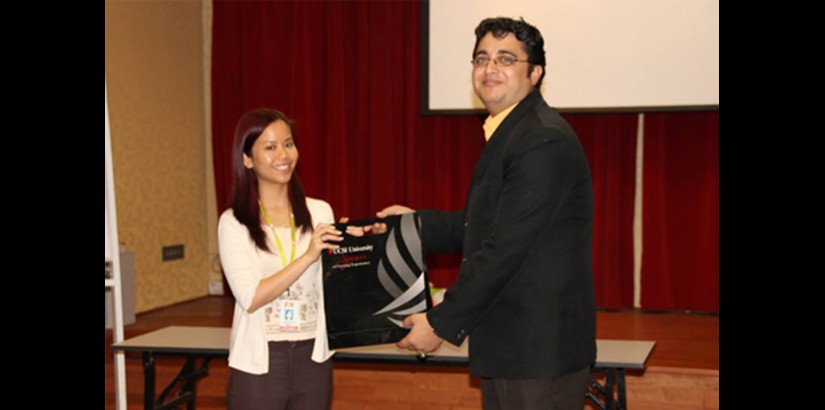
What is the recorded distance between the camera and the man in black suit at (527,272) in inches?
79.9

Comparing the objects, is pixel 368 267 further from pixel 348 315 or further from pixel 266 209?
pixel 266 209

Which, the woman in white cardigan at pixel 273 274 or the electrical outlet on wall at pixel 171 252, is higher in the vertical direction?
the woman in white cardigan at pixel 273 274

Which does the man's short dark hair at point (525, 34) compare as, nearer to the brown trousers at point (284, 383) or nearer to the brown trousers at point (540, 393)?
the brown trousers at point (540, 393)

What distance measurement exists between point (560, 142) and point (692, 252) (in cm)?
445

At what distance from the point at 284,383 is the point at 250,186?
61 cm

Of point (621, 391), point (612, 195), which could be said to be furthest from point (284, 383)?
point (612, 195)

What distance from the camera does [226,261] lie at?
8.21ft

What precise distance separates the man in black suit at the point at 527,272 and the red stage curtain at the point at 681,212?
13.8 feet

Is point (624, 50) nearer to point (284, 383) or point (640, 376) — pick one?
point (640, 376)

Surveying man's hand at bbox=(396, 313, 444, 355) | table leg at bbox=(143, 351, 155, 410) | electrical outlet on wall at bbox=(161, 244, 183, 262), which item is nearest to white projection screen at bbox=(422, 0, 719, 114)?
electrical outlet on wall at bbox=(161, 244, 183, 262)

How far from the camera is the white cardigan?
7.92 ft

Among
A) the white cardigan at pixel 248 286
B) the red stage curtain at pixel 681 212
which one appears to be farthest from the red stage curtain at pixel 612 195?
the white cardigan at pixel 248 286

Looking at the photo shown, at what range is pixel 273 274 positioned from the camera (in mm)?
2498

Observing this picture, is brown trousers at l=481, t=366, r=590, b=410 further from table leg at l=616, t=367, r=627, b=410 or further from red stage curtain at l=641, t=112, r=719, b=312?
red stage curtain at l=641, t=112, r=719, b=312
